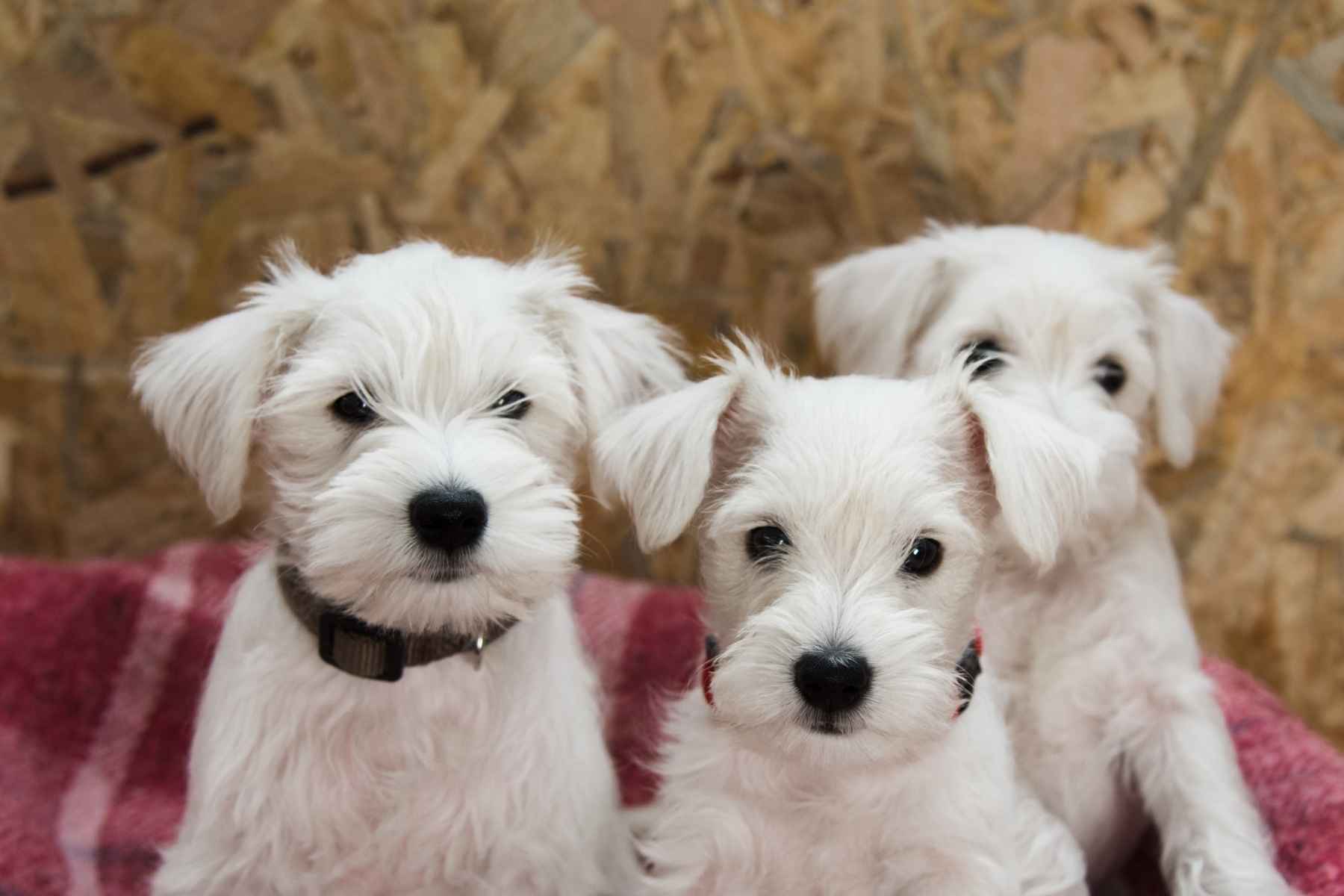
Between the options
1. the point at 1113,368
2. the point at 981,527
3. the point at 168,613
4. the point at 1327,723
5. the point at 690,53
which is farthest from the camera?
the point at 1327,723

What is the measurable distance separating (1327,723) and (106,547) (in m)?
3.25

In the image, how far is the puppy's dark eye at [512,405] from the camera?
6.82ft

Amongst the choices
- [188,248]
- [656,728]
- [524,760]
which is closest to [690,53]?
[188,248]

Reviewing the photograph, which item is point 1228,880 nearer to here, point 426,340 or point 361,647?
point 361,647

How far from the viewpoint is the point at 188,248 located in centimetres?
352

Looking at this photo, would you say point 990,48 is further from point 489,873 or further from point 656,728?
point 489,873

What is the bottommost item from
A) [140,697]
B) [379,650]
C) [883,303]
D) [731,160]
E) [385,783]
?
[140,697]

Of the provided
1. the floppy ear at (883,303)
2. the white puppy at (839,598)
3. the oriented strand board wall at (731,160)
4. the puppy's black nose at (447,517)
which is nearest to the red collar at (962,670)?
the white puppy at (839,598)

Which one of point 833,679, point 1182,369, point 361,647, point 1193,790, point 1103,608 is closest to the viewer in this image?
point 833,679

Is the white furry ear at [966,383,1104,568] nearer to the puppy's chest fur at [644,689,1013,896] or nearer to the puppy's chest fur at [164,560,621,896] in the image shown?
the puppy's chest fur at [644,689,1013,896]

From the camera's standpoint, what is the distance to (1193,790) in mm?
2270

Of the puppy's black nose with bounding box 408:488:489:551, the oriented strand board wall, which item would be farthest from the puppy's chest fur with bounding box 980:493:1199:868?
the oriented strand board wall

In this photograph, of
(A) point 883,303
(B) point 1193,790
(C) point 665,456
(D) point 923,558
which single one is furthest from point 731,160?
(B) point 1193,790

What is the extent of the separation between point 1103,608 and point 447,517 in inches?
46.7
